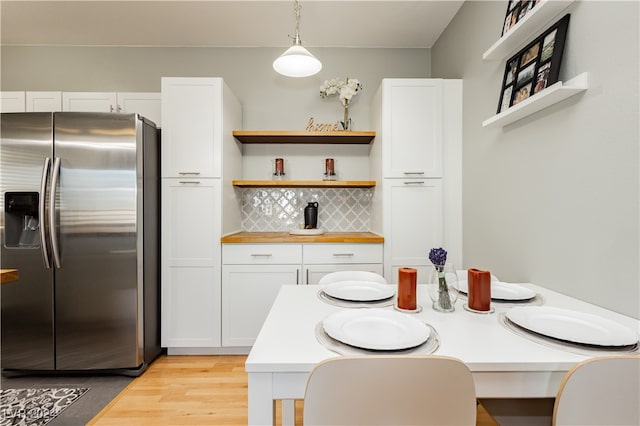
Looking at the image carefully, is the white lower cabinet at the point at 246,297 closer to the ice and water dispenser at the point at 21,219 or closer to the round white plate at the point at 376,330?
the ice and water dispenser at the point at 21,219

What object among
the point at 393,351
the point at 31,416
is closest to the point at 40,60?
the point at 31,416

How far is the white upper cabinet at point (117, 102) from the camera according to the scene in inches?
110

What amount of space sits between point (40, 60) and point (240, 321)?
3.11m

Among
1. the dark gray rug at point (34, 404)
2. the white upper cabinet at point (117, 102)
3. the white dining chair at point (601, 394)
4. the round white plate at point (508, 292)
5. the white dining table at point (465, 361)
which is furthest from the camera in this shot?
the white upper cabinet at point (117, 102)

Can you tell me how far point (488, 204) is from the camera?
6.88 ft

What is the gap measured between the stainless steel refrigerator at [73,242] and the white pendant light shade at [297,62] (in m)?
1.03

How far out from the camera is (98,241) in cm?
209

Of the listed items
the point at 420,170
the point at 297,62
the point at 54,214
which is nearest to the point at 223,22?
the point at 297,62

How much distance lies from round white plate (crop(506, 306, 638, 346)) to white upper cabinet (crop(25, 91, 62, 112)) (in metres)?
3.63

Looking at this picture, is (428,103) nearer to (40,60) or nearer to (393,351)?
(393,351)

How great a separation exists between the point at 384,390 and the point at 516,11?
76.5 inches

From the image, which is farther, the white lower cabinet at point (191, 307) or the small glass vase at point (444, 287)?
the white lower cabinet at point (191, 307)

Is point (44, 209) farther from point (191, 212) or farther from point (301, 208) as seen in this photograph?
point (301, 208)

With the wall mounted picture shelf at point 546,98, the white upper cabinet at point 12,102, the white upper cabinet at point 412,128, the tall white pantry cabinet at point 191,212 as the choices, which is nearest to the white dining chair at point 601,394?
the wall mounted picture shelf at point 546,98
